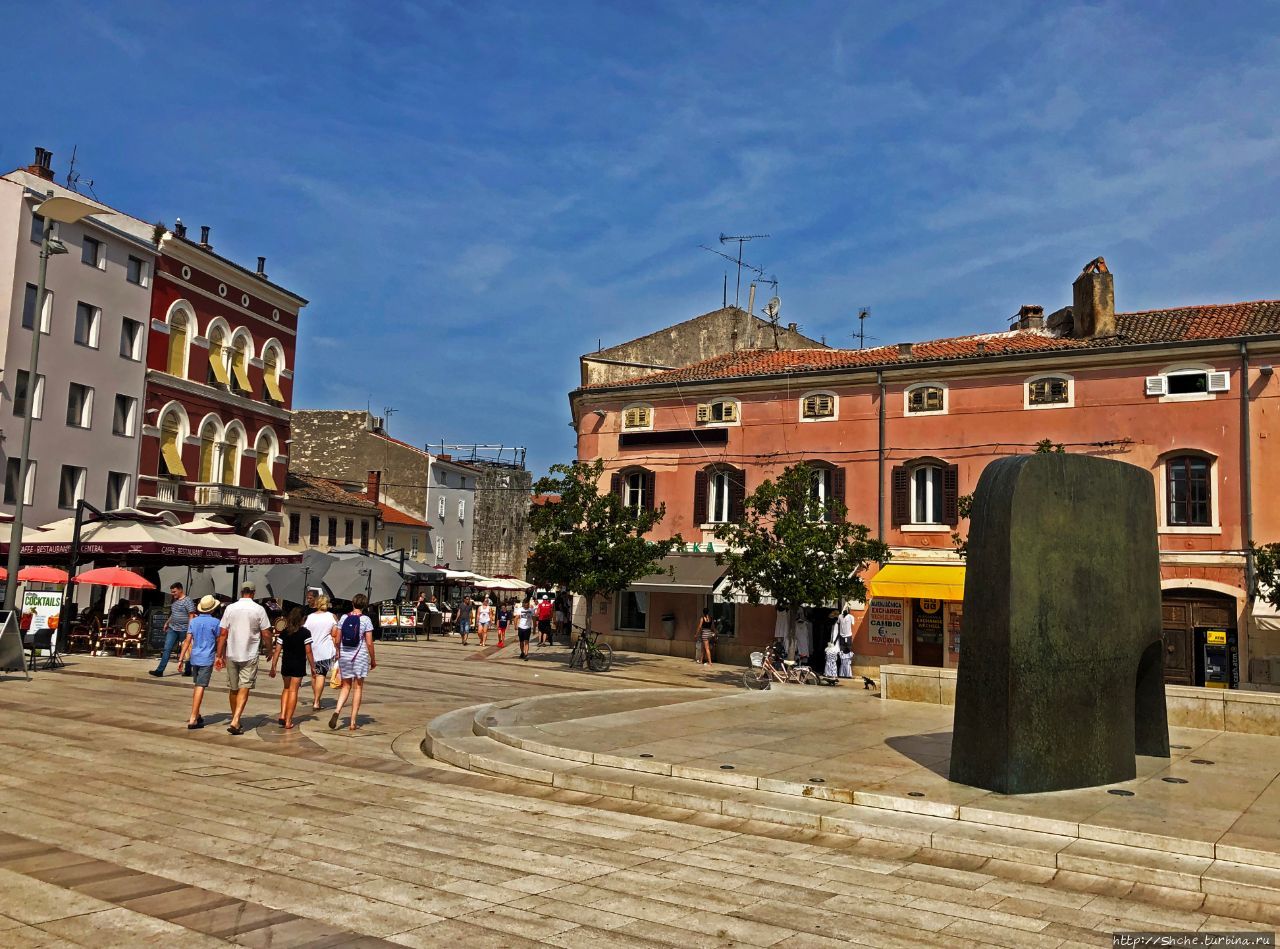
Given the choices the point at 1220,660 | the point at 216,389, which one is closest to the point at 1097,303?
the point at 1220,660

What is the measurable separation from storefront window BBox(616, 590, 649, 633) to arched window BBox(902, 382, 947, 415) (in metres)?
10.0

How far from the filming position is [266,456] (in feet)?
145

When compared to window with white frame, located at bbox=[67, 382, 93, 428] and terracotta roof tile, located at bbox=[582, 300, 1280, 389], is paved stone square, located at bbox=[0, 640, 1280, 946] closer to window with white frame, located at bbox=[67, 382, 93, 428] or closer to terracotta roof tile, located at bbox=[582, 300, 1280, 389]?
terracotta roof tile, located at bbox=[582, 300, 1280, 389]

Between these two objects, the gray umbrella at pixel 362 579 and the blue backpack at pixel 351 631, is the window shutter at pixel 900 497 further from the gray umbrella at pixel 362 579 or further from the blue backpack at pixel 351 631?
the blue backpack at pixel 351 631

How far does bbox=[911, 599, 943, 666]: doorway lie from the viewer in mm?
28309

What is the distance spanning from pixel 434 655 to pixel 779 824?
22208 millimetres

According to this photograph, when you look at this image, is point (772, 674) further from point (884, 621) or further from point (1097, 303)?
point (1097, 303)

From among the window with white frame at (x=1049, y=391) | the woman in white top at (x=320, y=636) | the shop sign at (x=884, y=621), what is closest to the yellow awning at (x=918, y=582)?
the shop sign at (x=884, y=621)

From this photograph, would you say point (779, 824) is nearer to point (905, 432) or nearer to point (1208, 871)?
point (1208, 871)

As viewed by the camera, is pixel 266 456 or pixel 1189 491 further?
pixel 266 456

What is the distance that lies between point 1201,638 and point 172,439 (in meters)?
34.7

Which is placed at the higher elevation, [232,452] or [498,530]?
[232,452]

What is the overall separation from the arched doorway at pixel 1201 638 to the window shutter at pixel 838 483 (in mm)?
8816

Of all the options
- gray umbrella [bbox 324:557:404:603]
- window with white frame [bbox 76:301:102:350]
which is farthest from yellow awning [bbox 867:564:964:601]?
window with white frame [bbox 76:301:102:350]
